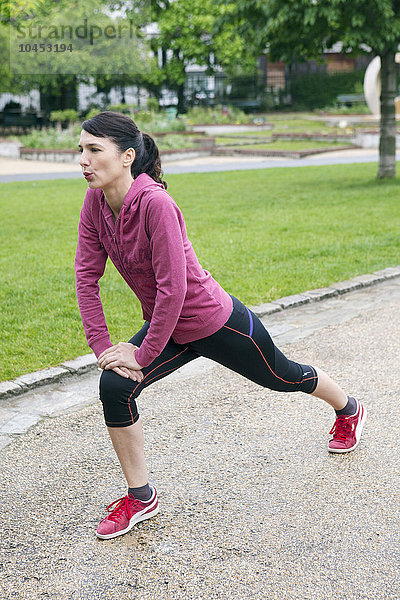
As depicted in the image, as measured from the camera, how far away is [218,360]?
317cm

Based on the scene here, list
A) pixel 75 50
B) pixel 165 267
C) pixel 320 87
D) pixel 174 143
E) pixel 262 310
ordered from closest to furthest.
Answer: pixel 165 267
pixel 262 310
pixel 174 143
pixel 75 50
pixel 320 87

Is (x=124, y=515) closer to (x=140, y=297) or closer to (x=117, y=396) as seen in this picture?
(x=117, y=396)

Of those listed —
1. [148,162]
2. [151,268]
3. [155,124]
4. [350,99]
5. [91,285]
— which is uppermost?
[350,99]

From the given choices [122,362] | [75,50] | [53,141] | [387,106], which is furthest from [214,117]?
[122,362]

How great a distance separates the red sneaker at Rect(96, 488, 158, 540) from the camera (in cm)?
310

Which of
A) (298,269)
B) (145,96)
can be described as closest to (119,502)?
(298,269)

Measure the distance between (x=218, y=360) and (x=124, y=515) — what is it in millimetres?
774

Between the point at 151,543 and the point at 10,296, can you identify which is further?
the point at 10,296

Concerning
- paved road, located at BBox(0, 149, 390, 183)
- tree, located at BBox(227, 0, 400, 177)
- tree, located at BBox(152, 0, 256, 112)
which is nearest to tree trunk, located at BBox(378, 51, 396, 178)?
tree, located at BBox(227, 0, 400, 177)

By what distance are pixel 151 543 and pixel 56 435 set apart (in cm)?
127

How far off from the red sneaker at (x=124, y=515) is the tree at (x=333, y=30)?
12.1m

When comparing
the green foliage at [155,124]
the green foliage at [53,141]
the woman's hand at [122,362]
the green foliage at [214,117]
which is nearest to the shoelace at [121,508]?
the woman's hand at [122,362]

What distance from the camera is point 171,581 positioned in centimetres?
281

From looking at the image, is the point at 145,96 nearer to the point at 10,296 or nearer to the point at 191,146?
the point at 191,146
